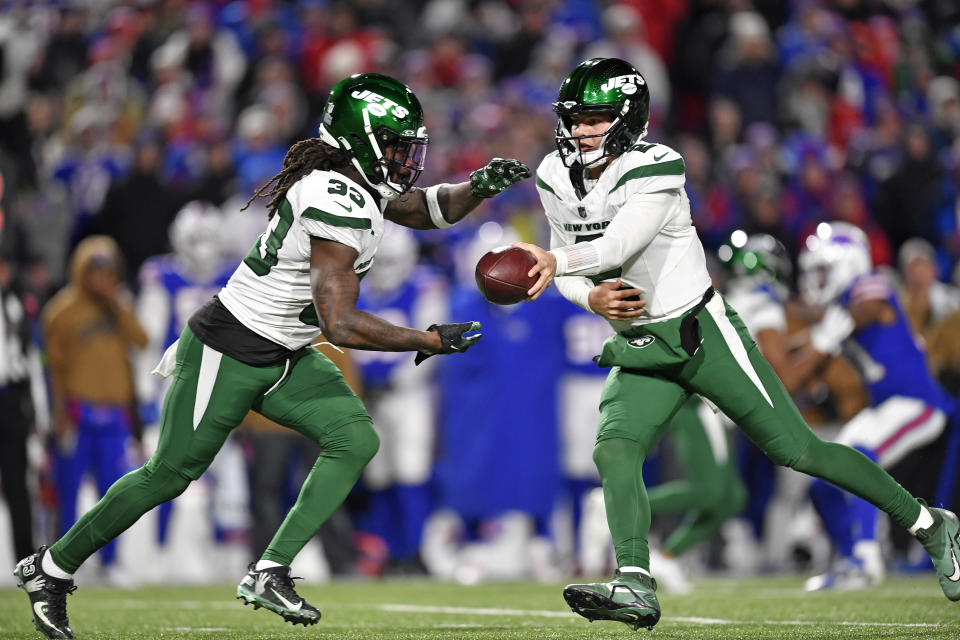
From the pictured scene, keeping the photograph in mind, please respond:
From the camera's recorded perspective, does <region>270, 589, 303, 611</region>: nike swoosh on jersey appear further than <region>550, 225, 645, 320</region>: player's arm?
No

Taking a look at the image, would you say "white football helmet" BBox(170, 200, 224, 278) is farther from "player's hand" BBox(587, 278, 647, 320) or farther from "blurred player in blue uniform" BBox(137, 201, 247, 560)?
"player's hand" BBox(587, 278, 647, 320)

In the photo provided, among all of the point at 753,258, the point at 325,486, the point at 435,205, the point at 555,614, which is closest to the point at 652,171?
the point at 435,205

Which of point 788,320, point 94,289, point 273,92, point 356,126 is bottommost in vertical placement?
point 788,320

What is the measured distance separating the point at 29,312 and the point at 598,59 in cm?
454

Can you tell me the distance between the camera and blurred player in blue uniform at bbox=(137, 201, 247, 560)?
8961 mm

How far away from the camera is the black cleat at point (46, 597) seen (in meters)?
4.84

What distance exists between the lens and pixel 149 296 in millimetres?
9094

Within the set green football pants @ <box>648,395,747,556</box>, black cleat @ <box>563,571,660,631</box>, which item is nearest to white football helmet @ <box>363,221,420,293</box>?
green football pants @ <box>648,395,747,556</box>

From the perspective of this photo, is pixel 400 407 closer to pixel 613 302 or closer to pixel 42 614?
pixel 42 614

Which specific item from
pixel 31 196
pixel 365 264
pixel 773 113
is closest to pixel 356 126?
pixel 365 264

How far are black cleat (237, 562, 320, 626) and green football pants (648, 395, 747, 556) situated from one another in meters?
2.84

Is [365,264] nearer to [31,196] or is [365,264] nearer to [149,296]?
[149,296]

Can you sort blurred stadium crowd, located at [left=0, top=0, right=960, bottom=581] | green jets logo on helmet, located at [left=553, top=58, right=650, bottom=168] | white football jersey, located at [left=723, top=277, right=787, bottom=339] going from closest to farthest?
green jets logo on helmet, located at [left=553, top=58, right=650, bottom=168]
white football jersey, located at [left=723, top=277, right=787, bottom=339]
blurred stadium crowd, located at [left=0, top=0, right=960, bottom=581]

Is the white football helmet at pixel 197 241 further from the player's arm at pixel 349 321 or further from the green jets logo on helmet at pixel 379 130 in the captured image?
the player's arm at pixel 349 321
